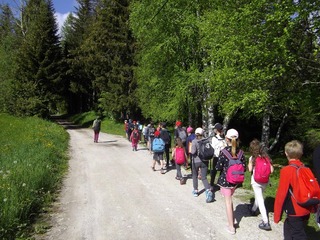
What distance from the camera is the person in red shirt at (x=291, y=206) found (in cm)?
441

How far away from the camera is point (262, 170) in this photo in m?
6.29

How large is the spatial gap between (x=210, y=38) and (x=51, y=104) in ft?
93.5

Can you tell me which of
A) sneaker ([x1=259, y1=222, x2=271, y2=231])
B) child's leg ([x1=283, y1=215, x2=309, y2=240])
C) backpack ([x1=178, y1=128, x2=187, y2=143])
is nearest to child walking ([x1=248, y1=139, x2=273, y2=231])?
sneaker ([x1=259, y1=222, x2=271, y2=231])

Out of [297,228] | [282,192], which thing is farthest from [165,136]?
[297,228]

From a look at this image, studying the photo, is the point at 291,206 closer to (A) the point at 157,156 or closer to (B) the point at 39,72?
(A) the point at 157,156

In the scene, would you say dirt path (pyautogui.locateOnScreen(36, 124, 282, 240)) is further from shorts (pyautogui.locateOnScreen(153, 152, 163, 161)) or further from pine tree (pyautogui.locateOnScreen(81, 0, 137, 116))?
pine tree (pyautogui.locateOnScreen(81, 0, 137, 116))

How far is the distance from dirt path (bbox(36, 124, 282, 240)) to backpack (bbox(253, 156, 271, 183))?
3.17 feet

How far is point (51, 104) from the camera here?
3778cm

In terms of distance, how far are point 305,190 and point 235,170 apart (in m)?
1.82

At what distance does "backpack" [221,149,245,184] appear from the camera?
237 inches

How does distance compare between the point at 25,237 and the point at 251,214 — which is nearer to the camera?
the point at 25,237

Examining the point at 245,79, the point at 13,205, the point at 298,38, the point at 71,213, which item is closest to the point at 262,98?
the point at 245,79

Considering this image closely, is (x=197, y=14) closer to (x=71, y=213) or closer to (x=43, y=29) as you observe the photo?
(x=71, y=213)

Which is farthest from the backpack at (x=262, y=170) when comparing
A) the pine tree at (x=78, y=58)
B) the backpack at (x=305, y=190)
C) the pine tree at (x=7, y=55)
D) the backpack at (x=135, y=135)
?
the pine tree at (x=78, y=58)
